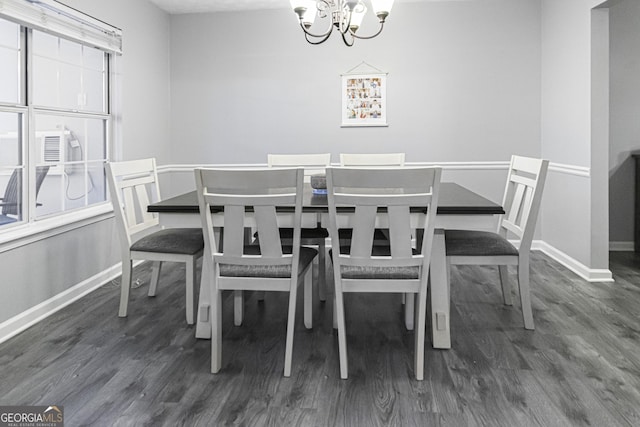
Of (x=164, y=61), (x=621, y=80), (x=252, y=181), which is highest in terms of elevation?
A: (x=164, y=61)

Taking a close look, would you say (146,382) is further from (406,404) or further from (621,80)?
(621,80)

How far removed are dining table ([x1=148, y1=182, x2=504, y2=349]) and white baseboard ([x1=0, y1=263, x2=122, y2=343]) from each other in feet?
3.34

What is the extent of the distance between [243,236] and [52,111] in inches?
71.0

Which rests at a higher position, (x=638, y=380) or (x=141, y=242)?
(x=141, y=242)

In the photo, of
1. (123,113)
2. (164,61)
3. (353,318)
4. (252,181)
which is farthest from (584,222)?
(164,61)

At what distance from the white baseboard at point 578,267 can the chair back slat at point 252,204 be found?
2542mm

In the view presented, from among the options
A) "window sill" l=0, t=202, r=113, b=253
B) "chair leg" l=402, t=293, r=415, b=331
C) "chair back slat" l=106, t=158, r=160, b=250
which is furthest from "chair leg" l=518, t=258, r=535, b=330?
"window sill" l=0, t=202, r=113, b=253

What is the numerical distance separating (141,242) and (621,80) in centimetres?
421

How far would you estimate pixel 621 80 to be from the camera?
13.4ft

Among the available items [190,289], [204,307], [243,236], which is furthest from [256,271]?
[190,289]

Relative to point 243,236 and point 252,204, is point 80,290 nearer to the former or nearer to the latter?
point 243,236

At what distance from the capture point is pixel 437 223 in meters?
2.15

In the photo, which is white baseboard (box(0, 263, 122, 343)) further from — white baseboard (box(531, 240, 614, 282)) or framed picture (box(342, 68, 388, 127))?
white baseboard (box(531, 240, 614, 282))

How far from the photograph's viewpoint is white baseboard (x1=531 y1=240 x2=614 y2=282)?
3369 mm
